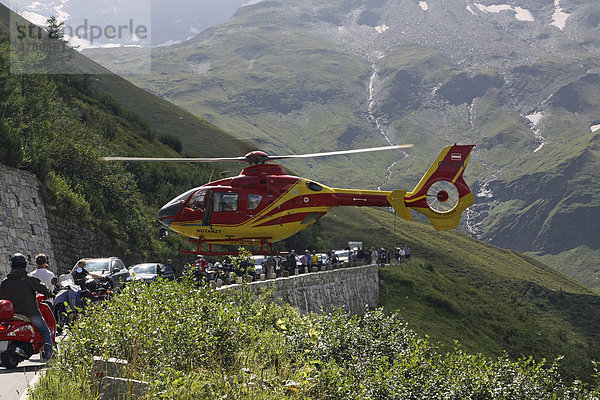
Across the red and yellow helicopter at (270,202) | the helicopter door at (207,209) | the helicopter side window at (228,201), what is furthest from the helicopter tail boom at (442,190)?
the helicopter door at (207,209)

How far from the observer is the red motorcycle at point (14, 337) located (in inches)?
540

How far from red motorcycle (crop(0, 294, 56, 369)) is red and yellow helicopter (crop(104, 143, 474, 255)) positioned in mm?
13019

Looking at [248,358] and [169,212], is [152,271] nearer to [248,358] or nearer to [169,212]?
[169,212]

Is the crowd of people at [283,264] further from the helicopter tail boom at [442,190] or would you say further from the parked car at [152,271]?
the helicopter tail boom at [442,190]

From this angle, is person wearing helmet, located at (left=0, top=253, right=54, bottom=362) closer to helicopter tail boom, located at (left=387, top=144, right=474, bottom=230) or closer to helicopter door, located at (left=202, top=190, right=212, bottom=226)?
helicopter door, located at (left=202, top=190, right=212, bottom=226)

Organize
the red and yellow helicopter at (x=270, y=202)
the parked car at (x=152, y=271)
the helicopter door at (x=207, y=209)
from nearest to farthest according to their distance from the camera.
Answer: the helicopter door at (x=207, y=209)
the red and yellow helicopter at (x=270, y=202)
the parked car at (x=152, y=271)

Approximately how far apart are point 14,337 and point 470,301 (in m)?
66.6

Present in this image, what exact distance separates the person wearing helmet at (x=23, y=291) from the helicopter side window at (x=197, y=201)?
44.8ft

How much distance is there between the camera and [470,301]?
7594 cm

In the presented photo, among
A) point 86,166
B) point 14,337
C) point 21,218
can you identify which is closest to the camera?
point 14,337

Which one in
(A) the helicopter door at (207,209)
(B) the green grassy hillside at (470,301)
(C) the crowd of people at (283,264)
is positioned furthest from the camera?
(B) the green grassy hillside at (470,301)

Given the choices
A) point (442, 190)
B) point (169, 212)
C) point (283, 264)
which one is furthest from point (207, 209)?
point (283, 264)

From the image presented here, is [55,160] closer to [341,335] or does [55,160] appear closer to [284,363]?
[341,335]

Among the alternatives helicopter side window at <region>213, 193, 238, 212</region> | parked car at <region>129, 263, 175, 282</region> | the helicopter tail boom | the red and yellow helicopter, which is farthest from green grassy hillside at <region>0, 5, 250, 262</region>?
the helicopter tail boom
